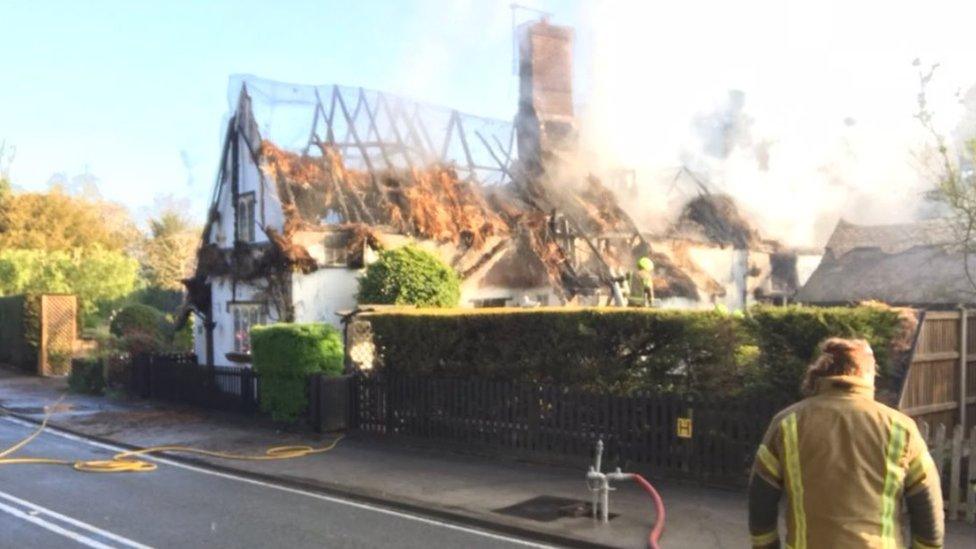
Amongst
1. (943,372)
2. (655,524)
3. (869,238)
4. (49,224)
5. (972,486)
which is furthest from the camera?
(49,224)

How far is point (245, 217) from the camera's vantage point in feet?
66.7

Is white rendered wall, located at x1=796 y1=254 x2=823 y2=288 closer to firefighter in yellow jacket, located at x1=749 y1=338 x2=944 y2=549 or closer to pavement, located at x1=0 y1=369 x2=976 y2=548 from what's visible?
pavement, located at x1=0 y1=369 x2=976 y2=548

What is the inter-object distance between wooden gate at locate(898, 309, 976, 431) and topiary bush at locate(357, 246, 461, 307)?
1017 centimetres

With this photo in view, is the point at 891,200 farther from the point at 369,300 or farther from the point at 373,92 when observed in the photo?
the point at 369,300

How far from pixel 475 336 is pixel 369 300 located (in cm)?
629

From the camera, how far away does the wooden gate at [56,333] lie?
25656mm

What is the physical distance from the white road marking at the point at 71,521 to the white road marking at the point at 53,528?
0.12 m

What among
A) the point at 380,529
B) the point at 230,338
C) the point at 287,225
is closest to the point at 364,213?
the point at 287,225

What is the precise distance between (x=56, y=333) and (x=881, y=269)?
23.9m

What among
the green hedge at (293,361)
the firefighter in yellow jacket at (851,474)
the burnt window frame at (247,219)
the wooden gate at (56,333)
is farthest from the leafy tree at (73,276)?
the firefighter in yellow jacket at (851,474)

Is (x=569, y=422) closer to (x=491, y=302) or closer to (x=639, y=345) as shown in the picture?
(x=639, y=345)

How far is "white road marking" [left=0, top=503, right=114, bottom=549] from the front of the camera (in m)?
7.38

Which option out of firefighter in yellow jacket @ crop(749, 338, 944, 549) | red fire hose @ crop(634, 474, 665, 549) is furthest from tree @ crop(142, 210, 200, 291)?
firefighter in yellow jacket @ crop(749, 338, 944, 549)

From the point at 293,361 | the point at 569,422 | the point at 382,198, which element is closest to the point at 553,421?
the point at 569,422
